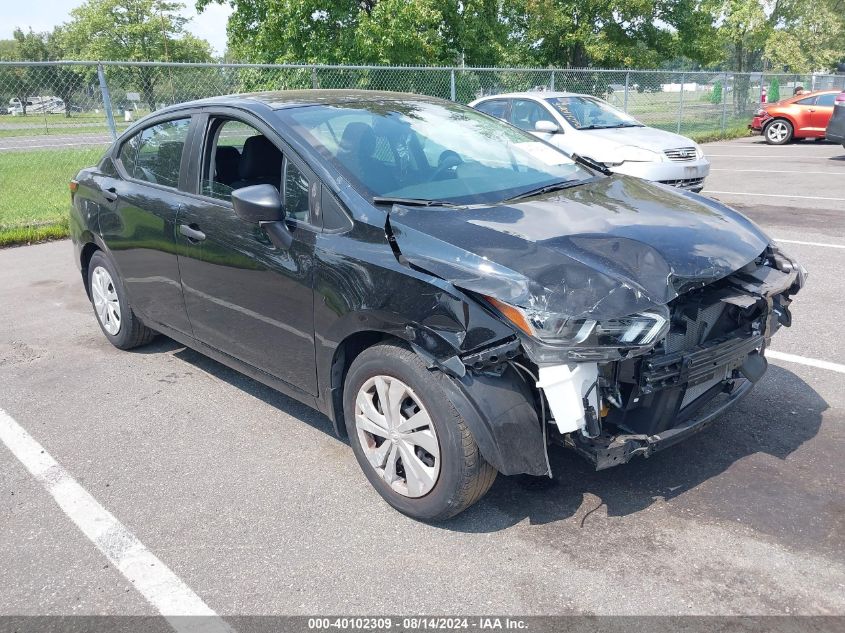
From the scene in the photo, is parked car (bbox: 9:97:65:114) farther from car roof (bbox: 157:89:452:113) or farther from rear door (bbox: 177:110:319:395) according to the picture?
rear door (bbox: 177:110:319:395)

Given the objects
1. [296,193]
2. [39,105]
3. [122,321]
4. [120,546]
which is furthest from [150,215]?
[39,105]

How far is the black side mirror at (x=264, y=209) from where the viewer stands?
10.8 feet

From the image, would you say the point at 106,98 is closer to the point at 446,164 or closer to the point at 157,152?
the point at 157,152

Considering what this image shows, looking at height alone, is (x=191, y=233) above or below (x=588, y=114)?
below

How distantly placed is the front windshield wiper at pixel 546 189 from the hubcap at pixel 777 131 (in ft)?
60.1

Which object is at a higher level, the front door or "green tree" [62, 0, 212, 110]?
"green tree" [62, 0, 212, 110]

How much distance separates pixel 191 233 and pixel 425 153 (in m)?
1.38

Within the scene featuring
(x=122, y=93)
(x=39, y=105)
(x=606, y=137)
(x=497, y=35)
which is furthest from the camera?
(x=497, y=35)

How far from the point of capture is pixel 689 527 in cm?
298

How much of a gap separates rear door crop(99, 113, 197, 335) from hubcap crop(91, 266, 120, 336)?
1.14 ft

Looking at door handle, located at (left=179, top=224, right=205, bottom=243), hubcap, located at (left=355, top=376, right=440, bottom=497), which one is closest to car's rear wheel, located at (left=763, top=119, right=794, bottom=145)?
door handle, located at (left=179, top=224, right=205, bottom=243)

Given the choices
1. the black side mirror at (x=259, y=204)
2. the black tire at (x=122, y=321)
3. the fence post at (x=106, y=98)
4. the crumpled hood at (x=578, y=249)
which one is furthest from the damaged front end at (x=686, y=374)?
the fence post at (x=106, y=98)

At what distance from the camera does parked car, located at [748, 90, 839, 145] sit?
61.5 feet

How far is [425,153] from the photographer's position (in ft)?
12.3
